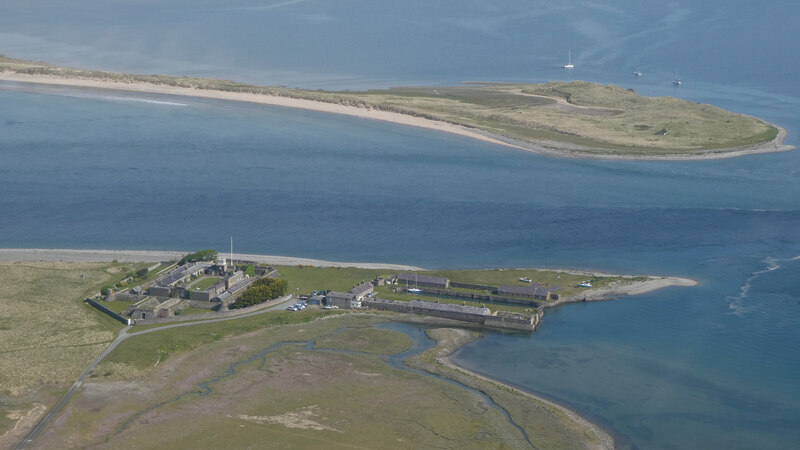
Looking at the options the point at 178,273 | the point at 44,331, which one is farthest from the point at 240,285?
the point at 44,331

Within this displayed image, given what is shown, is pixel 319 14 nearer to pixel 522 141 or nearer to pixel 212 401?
pixel 522 141

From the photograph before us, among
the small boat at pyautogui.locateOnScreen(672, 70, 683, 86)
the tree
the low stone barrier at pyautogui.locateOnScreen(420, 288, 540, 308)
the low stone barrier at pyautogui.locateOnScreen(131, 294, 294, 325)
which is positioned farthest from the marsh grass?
the small boat at pyautogui.locateOnScreen(672, 70, 683, 86)

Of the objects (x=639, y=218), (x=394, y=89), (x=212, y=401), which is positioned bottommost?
(x=212, y=401)

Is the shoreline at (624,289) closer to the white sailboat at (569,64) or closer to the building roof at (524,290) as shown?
the building roof at (524,290)

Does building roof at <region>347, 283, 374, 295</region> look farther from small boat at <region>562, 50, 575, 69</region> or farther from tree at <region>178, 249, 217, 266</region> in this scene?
small boat at <region>562, 50, 575, 69</region>

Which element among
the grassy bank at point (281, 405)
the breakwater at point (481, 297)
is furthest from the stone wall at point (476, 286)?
the grassy bank at point (281, 405)

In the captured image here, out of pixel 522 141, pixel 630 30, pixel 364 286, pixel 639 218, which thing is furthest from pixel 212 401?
Result: pixel 630 30
